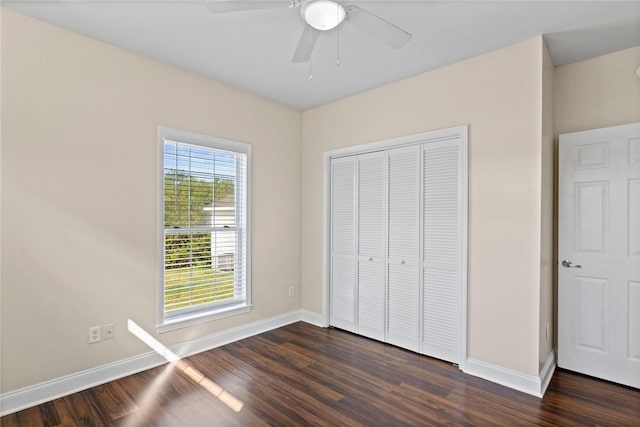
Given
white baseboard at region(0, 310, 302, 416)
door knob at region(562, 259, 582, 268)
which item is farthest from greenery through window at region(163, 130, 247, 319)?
door knob at region(562, 259, 582, 268)

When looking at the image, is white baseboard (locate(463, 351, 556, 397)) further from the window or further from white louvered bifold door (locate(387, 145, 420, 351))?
the window

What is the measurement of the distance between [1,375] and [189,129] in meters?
2.25

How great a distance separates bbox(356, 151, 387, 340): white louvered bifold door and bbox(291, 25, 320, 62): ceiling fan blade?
4.75 feet

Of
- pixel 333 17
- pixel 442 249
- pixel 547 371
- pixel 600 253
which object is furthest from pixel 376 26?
pixel 547 371

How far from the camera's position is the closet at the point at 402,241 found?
9.55 feet

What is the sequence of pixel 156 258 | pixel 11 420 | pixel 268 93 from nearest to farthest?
pixel 11 420 < pixel 156 258 < pixel 268 93

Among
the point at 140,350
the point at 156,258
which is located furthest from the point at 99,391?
the point at 156,258

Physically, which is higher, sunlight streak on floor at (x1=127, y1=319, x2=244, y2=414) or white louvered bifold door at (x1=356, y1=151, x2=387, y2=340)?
white louvered bifold door at (x1=356, y1=151, x2=387, y2=340)

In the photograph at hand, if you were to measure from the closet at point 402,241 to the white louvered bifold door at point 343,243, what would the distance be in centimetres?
1

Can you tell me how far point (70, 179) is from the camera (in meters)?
2.43

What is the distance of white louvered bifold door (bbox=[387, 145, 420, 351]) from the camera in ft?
10.3

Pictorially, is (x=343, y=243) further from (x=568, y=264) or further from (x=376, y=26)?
(x=376, y=26)

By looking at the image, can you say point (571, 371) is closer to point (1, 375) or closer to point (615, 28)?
point (615, 28)

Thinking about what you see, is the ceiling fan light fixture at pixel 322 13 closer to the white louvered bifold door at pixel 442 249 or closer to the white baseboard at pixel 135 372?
the white louvered bifold door at pixel 442 249
